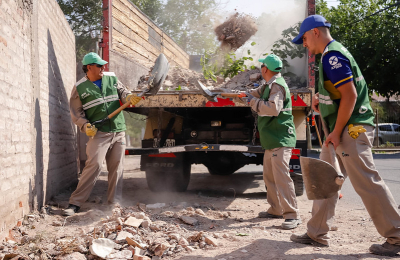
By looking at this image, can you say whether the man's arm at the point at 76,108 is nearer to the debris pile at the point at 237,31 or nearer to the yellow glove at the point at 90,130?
the yellow glove at the point at 90,130

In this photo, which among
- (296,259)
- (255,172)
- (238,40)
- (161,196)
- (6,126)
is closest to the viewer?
(296,259)

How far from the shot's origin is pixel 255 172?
985cm

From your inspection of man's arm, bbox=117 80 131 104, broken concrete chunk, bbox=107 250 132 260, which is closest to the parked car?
man's arm, bbox=117 80 131 104

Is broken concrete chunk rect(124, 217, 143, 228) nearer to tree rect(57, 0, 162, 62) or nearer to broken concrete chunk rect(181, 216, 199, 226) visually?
broken concrete chunk rect(181, 216, 199, 226)

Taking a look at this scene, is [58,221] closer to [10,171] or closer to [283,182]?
[10,171]

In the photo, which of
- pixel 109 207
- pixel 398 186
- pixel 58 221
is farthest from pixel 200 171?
pixel 58 221

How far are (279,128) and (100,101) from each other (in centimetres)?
222

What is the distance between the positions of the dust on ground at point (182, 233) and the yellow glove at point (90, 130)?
918 mm

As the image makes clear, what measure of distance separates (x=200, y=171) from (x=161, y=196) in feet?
13.4

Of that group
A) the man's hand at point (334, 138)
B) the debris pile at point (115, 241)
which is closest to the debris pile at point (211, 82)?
the debris pile at point (115, 241)

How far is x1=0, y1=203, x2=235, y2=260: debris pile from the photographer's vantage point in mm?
3135

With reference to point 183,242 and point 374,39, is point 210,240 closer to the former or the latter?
point 183,242

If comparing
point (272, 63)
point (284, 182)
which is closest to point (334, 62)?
point (272, 63)

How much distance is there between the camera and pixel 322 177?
3127mm
